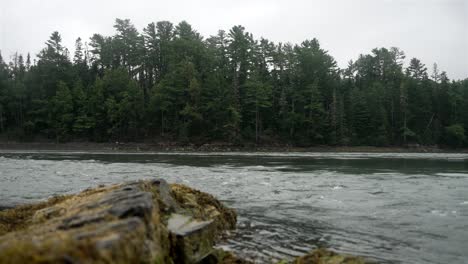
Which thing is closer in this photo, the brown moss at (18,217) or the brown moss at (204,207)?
the brown moss at (18,217)

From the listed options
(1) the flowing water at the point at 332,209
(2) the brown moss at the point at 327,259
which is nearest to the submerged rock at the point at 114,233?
(1) the flowing water at the point at 332,209

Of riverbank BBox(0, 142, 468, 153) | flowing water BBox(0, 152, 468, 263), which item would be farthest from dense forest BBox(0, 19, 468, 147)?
flowing water BBox(0, 152, 468, 263)

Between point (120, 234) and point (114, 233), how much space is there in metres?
0.08

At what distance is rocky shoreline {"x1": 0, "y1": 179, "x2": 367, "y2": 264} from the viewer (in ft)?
15.5

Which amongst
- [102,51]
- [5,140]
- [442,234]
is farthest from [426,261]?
[102,51]

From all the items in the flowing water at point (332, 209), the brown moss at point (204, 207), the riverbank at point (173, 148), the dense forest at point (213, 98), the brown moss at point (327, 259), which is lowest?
the flowing water at point (332, 209)

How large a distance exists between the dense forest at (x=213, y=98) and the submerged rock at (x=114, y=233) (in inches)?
2386

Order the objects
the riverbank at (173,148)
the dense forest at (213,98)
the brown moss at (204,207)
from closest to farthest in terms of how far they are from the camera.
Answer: the brown moss at (204,207), the riverbank at (173,148), the dense forest at (213,98)

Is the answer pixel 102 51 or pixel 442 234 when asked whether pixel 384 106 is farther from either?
pixel 442 234

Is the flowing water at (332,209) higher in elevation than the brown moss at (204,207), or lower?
lower

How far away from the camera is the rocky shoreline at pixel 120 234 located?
473 centimetres

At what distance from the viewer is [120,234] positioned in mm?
5148

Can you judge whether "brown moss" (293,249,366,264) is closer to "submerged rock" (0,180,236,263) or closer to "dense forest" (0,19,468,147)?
"submerged rock" (0,180,236,263)

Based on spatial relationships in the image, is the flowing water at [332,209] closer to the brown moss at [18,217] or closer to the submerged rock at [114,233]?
the submerged rock at [114,233]
